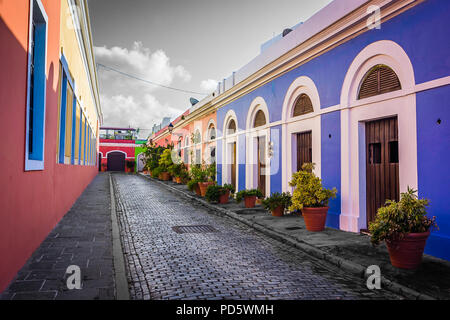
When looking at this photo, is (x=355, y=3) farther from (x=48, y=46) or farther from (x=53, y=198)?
(x=53, y=198)

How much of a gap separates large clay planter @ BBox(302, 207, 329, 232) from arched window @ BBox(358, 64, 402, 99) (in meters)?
2.60

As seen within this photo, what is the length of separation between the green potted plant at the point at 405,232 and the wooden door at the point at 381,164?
68.1 inches

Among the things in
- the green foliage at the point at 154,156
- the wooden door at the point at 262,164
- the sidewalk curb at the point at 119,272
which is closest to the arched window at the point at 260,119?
the wooden door at the point at 262,164

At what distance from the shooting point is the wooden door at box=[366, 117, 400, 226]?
21.2 feet

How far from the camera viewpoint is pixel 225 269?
4887 mm

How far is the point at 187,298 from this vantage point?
378 cm

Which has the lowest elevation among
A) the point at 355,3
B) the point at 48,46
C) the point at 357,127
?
the point at 357,127

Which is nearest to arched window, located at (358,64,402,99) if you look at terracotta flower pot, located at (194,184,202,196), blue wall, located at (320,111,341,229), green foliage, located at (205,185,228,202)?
blue wall, located at (320,111,341,229)

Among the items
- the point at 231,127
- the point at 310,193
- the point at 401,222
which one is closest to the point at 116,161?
the point at 231,127
